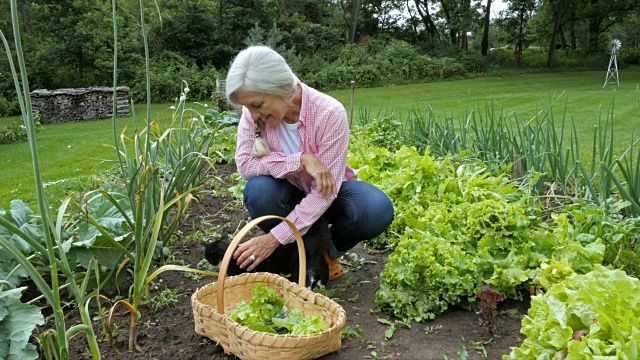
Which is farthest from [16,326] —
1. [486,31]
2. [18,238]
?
[486,31]

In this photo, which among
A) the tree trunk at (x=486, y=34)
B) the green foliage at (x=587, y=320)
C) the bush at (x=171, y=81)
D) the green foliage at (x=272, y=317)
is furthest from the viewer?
the tree trunk at (x=486, y=34)

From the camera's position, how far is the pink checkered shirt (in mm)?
2393

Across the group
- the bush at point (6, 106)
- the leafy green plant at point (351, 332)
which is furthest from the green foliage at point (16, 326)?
the bush at point (6, 106)

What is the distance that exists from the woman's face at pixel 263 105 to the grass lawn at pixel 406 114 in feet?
3.61

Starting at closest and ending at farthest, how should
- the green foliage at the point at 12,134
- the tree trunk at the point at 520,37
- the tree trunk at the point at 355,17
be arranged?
1. the green foliage at the point at 12,134
2. the tree trunk at the point at 355,17
3. the tree trunk at the point at 520,37

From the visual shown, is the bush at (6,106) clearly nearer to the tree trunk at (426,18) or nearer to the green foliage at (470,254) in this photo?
the green foliage at (470,254)

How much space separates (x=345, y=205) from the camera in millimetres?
2559

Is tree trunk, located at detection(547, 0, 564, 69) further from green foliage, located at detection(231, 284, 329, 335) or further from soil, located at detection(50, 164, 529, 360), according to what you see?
green foliage, located at detection(231, 284, 329, 335)

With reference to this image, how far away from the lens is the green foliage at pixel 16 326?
1.75 metres

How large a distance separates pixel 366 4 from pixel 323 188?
23021 millimetres

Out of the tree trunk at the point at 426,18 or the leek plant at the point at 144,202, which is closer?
the leek plant at the point at 144,202

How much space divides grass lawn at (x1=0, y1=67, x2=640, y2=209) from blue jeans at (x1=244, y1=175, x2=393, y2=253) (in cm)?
105

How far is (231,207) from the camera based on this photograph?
12.6 feet

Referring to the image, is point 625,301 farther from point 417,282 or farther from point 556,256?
point 417,282
